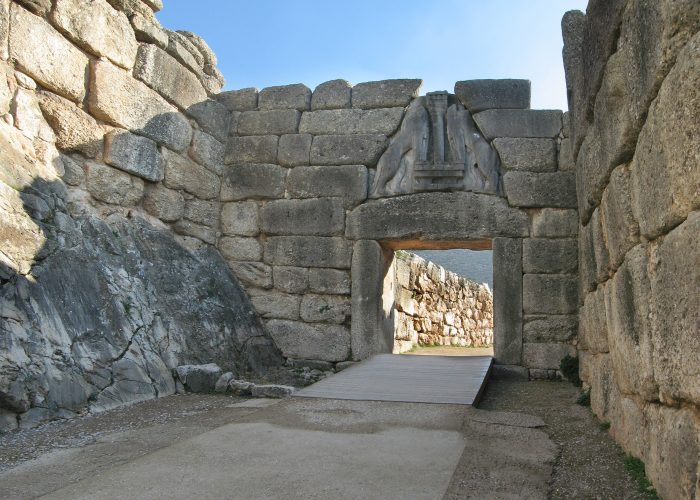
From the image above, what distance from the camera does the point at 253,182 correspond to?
24.5ft

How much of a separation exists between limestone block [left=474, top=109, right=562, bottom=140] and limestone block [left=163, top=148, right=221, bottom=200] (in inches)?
128

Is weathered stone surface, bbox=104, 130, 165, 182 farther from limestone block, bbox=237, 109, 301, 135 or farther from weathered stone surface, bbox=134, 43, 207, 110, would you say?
limestone block, bbox=237, 109, 301, 135

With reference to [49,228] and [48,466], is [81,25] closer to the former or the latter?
[49,228]

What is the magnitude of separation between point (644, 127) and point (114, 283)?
14.4 ft

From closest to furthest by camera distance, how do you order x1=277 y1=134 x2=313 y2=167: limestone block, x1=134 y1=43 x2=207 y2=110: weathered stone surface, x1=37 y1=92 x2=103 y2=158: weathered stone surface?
x1=37 y1=92 x2=103 y2=158: weathered stone surface < x1=134 y1=43 x2=207 y2=110: weathered stone surface < x1=277 y1=134 x2=313 y2=167: limestone block

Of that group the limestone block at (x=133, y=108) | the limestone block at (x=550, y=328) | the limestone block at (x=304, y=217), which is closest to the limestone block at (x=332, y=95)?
the limestone block at (x=304, y=217)

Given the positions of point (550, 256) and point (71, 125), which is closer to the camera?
point (71, 125)

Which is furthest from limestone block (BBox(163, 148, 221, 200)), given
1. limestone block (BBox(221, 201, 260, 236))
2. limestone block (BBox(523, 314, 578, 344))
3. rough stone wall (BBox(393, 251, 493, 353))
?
limestone block (BBox(523, 314, 578, 344))

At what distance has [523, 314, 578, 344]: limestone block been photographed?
6367 mm

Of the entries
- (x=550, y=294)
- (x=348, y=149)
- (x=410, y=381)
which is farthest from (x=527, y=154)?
(x=410, y=381)

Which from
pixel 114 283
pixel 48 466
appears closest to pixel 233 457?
pixel 48 466

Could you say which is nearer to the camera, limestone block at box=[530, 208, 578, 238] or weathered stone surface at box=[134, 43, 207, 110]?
weathered stone surface at box=[134, 43, 207, 110]

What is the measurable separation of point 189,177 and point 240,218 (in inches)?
32.5

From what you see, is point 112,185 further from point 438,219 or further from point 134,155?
point 438,219
